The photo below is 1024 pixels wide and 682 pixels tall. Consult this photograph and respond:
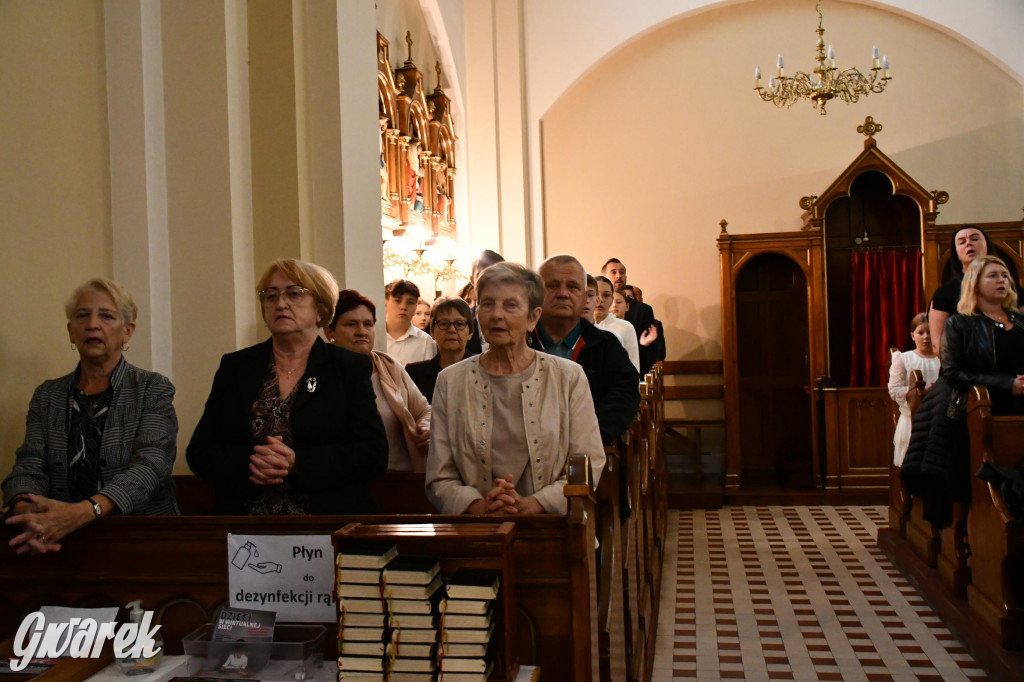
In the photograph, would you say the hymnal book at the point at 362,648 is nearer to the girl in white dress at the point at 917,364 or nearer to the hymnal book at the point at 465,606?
the hymnal book at the point at 465,606

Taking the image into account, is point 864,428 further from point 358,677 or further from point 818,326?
point 358,677

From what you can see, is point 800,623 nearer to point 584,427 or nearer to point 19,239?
point 584,427

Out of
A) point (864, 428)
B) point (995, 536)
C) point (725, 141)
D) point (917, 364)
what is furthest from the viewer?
point (725, 141)

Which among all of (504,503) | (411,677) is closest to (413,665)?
(411,677)

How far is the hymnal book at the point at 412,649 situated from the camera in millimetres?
2100

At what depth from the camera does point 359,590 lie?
2.12 meters

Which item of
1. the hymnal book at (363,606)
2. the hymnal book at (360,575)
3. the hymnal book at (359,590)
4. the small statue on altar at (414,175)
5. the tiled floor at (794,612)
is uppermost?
the small statue on altar at (414,175)

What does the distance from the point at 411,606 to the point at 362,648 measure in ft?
0.49

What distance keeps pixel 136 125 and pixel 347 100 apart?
3.31 feet

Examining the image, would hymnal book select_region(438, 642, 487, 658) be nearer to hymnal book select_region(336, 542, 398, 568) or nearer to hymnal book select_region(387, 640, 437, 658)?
hymnal book select_region(387, 640, 437, 658)

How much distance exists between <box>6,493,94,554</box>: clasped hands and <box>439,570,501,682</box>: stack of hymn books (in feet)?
3.74

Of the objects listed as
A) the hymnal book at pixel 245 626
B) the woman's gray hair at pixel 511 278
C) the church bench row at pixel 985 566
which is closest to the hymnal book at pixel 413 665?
the hymnal book at pixel 245 626

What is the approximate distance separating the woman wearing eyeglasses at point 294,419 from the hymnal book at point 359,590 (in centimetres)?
72

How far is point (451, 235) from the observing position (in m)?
10.0
